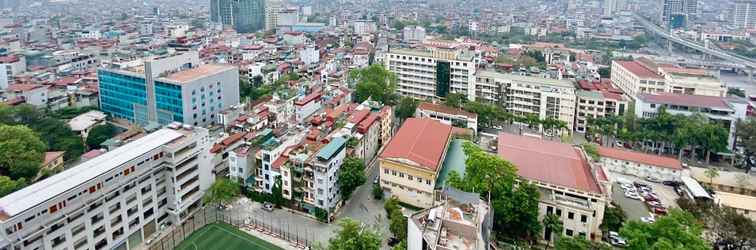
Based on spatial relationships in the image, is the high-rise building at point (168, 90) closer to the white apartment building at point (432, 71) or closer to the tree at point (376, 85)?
the tree at point (376, 85)

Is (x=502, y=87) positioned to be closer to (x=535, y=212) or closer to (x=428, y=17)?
(x=535, y=212)

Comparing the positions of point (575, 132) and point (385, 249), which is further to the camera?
point (575, 132)

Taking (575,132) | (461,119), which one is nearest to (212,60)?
(461,119)

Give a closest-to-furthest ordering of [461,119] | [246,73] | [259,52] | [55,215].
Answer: [55,215] < [461,119] < [246,73] < [259,52]

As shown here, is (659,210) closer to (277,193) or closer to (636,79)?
(277,193)

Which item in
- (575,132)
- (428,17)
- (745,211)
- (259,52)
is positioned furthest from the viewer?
(428,17)

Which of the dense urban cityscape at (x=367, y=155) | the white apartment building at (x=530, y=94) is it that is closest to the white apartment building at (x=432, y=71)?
the dense urban cityscape at (x=367, y=155)
